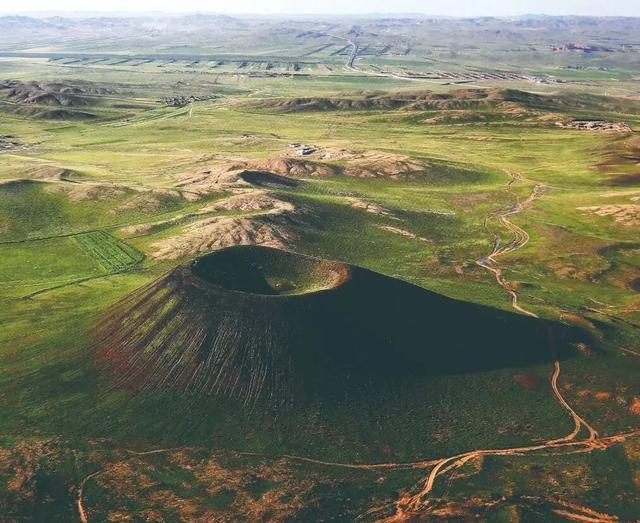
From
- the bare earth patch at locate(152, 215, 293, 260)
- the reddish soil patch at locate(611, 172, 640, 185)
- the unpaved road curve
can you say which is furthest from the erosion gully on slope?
the reddish soil patch at locate(611, 172, 640, 185)

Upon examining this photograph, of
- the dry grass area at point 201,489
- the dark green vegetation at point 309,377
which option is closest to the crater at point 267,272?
the dark green vegetation at point 309,377

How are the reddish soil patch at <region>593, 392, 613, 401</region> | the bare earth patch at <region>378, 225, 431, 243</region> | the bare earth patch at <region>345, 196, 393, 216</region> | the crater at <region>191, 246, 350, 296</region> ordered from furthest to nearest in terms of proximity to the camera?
1. the bare earth patch at <region>345, 196, 393, 216</region>
2. the bare earth patch at <region>378, 225, 431, 243</region>
3. the crater at <region>191, 246, 350, 296</region>
4. the reddish soil patch at <region>593, 392, 613, 401</region>

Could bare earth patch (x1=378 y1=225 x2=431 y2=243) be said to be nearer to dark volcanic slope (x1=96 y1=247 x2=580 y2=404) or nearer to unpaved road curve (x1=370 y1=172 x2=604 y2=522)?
unpaved road curve (x1=370 y1=172 x2=604 y2=522)

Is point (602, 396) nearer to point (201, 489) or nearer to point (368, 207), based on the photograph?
point (201, 489)

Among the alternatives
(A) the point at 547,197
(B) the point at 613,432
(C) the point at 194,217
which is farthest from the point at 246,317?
(A) the point at 547,197

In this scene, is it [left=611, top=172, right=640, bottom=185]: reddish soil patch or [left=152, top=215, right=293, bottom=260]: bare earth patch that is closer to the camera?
[left=152, top=215, right=293, bottom=260]: bare earth patch

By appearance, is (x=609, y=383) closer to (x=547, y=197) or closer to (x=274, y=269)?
(x=274, y=269)

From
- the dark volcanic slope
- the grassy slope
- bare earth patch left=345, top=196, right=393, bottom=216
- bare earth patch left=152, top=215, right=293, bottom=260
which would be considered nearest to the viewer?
the grassy slope

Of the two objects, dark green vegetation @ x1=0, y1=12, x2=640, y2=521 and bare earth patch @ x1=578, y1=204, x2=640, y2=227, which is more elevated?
dark green vegetation @ x1=0, y1=12, x2=640, y2=521
